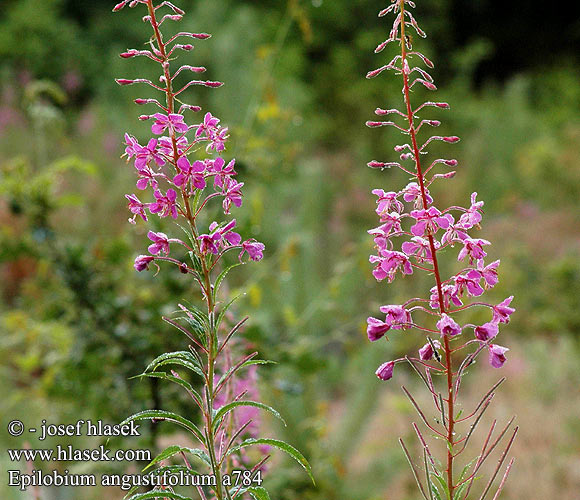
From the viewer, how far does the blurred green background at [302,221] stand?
1.58 metres

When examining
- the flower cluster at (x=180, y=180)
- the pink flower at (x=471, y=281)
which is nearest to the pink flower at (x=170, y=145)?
the flower cluster at (x=180, y=180)

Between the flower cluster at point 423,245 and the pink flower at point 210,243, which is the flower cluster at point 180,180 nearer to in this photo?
the pink flower at point 210,243

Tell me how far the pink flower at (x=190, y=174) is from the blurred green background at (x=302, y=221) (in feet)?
2.38

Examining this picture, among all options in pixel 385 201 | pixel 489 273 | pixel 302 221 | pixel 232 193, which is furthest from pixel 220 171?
pixel 302 221

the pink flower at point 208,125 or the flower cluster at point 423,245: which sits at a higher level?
the pink flower at point 208,125

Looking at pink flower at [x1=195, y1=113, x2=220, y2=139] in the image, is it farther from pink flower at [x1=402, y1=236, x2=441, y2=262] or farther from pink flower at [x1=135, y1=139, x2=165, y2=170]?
pink flower at [x1=402, y1=236, x2=441, y2=262]

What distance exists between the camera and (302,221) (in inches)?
123

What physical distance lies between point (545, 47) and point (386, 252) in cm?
1084

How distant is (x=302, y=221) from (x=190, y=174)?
2497 millimetres

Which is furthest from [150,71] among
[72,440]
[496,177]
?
[72,440]

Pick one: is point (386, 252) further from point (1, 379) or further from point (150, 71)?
point (150, 71)

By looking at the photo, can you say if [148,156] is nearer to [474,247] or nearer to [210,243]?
[210,243]

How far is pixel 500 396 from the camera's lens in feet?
11.4

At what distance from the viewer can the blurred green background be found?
5.18 feet
